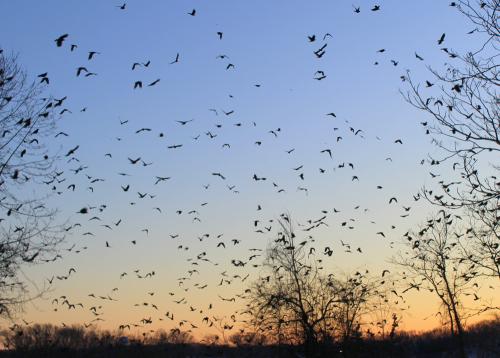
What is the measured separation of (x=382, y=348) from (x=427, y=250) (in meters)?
23.7

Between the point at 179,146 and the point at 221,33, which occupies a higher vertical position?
the point at 221,33

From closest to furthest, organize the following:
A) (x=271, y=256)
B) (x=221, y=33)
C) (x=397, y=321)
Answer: (x=221, y=33) → (x=271, y=256) → (x=397, y=321)

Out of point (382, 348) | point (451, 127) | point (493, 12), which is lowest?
point (382, 348)

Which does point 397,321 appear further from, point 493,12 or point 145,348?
point 145,348

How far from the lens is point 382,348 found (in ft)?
203

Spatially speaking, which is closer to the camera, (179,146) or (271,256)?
(179,146)

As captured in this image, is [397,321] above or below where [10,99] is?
below

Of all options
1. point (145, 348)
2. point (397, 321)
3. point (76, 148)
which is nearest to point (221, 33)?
point (76, 148)

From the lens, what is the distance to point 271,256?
40.5 m

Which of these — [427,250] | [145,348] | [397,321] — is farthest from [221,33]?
[145,348]

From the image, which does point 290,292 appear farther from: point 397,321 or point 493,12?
point 493,12

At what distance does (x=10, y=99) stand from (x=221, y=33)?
284 inches

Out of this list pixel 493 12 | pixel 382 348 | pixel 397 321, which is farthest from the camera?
pixel 382 348

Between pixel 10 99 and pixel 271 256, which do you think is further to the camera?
pixel 271 256
